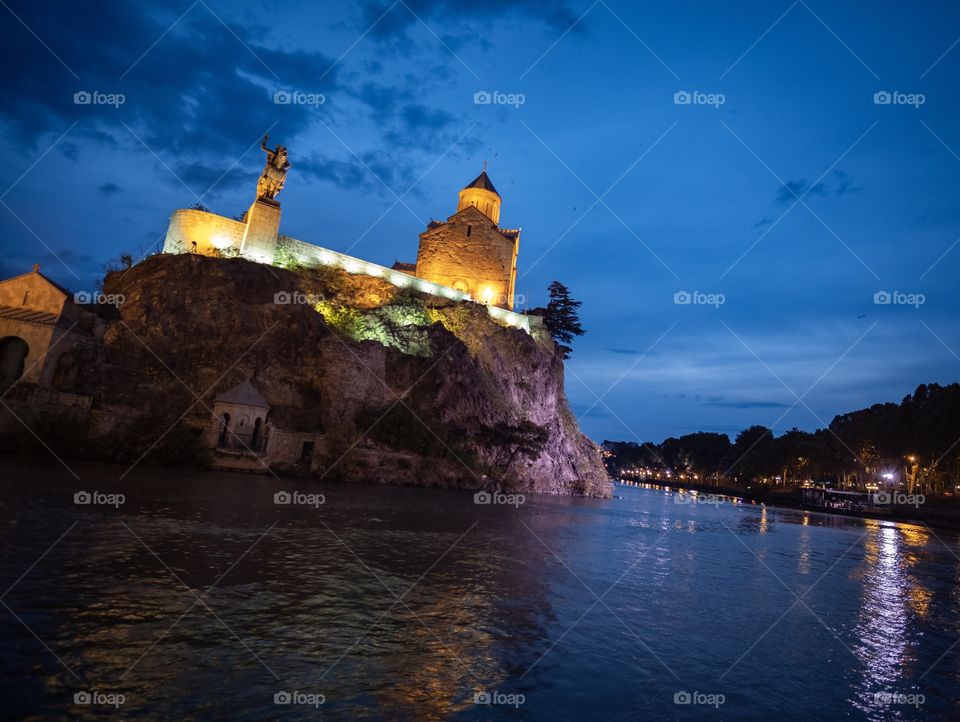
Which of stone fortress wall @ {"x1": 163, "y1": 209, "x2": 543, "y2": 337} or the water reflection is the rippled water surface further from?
stone fortress wall @ {"x1": 163, "y1": 209, "x2": 543, "y2": 337}

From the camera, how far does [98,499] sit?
1483cm

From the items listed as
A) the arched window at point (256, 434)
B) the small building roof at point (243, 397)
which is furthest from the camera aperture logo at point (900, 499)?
the small building roof at point (243, 397)

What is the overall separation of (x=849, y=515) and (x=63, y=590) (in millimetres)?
82221

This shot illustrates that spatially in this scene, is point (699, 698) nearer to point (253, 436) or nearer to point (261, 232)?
point (253, 436)

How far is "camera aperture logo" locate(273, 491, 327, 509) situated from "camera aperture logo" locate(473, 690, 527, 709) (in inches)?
599

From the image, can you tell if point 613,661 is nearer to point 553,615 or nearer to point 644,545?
point 553,615

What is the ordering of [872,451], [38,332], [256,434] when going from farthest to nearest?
[872,451], [256,434], [38,332]

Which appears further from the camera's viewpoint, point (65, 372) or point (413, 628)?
point (65, 372)

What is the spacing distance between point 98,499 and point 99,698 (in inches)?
495

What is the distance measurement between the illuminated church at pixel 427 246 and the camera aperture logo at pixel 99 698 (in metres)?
45.7

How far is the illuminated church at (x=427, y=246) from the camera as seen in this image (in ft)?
149

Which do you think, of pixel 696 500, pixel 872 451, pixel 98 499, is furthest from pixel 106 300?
pixel 872 451

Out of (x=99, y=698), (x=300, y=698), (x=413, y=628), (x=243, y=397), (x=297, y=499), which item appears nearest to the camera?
(x=99, y=698)

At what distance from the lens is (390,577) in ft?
32.6
